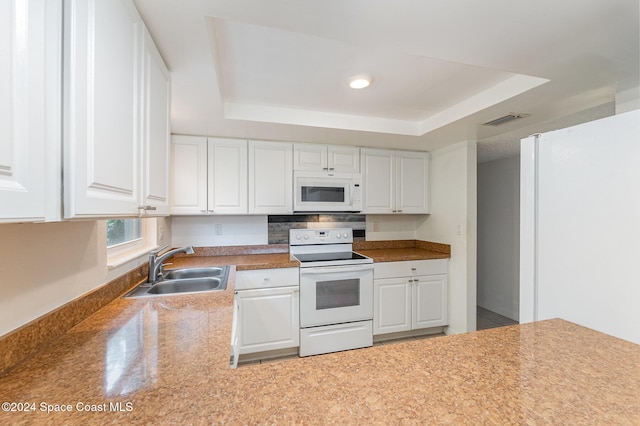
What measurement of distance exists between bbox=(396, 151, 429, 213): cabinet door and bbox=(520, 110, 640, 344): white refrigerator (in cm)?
170

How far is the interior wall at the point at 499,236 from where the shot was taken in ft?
11.6

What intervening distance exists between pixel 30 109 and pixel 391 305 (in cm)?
277

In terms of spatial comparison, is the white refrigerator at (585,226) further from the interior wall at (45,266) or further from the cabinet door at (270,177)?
the interior wall at (45,266)

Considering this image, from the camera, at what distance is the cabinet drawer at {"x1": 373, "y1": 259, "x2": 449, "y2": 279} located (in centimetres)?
265

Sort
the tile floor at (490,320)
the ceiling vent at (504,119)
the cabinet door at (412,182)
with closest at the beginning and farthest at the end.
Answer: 1. the ceiling vent at (504,119)
2. the cabinet door at (412,182)
3. the tile floor at (490,320)

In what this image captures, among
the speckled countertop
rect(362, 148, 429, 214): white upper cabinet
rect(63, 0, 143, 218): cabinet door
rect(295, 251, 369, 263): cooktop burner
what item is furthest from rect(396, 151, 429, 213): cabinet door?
rect(63, 0, 143, 218): cabinet door

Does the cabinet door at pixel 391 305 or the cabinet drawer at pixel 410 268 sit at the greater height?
the cabinet drawer at pixel 410 268

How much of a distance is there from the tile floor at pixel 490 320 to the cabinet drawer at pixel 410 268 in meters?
1.12

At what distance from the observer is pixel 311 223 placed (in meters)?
3.02

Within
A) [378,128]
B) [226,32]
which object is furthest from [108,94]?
[378,128]

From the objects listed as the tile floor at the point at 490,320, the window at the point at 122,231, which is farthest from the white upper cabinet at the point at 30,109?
the tile floor at the point at 490,320

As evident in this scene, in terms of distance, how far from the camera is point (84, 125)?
0.63 metres

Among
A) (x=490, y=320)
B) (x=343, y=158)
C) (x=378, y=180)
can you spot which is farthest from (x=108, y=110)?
(x=490, y=320)

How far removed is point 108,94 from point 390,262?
249 centimetres
